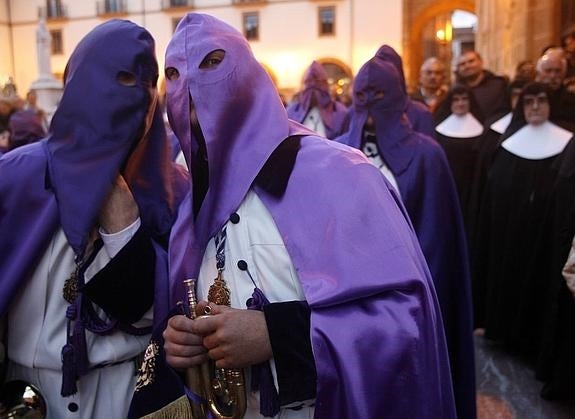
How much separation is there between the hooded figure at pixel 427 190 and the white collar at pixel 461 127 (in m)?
2.52

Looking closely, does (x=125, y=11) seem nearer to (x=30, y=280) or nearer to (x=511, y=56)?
(x=511, y=56)

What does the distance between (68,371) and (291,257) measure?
79 cm

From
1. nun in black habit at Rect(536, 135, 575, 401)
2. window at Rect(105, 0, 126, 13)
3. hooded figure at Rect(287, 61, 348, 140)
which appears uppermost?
window at Rect(105, 0, 126, 13)

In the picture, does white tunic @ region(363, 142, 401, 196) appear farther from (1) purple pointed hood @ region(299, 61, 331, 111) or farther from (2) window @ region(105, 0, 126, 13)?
(2) window @ region(105, 0, 126, 13)

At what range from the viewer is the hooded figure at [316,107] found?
7031 millimetres

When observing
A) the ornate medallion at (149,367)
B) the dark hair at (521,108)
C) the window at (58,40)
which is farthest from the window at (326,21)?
the ornate medallion at (149,367)

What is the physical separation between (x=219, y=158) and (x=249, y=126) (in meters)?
0.12

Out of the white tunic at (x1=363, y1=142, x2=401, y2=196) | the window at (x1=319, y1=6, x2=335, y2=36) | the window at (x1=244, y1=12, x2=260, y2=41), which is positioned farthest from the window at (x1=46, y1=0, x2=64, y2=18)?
the white tunic at (x1=363, y1=142, x2=401, y2=196)

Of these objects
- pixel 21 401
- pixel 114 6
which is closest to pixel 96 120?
pixel 21 401

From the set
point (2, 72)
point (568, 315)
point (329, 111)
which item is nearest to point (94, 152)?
point (568, 315)

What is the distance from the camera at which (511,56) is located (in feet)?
39.3

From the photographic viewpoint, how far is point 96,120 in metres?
1.80

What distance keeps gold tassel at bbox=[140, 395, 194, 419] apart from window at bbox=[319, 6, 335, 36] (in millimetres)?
34085

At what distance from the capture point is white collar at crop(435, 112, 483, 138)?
243 inches
